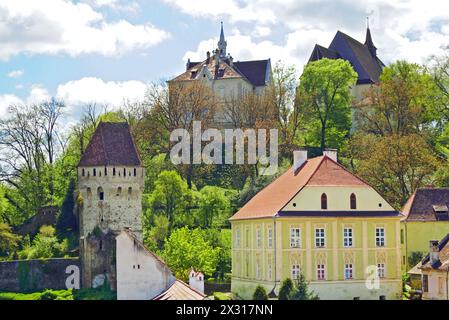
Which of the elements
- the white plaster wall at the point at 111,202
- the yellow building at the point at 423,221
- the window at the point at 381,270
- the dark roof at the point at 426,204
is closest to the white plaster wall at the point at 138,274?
the white plaster wall at the point at 111,202

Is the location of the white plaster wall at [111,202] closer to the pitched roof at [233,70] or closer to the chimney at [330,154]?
the chimney at [330,154]

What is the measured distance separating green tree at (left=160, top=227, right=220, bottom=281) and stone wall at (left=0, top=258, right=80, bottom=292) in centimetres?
515

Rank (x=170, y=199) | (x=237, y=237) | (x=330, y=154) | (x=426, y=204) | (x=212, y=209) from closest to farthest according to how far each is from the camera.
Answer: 1. (x=330, y=154)
2. (x=237, y=237)
3. (x=426, y=204)
4. (x=170, y=199)
5. (x=212, y=209)

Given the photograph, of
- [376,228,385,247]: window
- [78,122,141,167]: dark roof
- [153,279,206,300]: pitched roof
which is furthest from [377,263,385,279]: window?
[78,122,141,167]: dark roof

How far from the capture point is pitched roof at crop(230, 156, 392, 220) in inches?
2083

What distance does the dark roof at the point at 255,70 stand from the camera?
97188mm

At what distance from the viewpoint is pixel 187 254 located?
197 feet

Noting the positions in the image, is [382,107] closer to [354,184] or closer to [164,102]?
[164,102]

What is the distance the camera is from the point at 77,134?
262 ft

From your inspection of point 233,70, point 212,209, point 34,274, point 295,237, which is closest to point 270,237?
point 295,237

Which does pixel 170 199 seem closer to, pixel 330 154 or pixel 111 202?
pixel 111 202

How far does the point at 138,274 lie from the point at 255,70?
4784 cm

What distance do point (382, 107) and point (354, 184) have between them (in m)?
27.5
